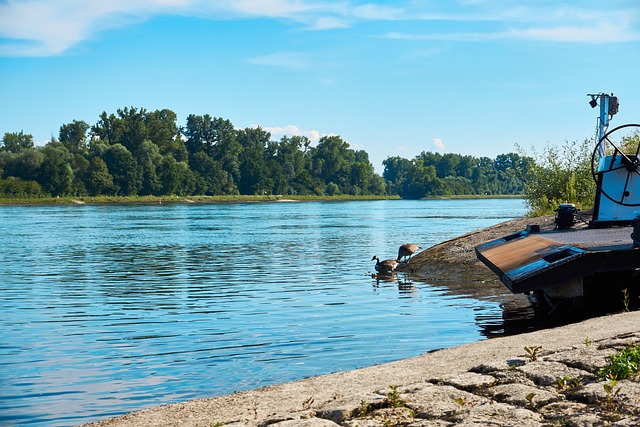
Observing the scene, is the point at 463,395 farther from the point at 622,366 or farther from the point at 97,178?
the point at 97,178

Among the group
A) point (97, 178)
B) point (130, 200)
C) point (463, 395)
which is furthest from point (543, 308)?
point (130, 200)

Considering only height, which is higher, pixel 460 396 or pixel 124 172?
pixel 124 172

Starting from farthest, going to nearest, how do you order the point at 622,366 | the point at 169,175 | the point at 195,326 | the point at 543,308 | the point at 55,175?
the point at 169,175 → the point at 55,175 → the point at 195,326 → the point at 543,308 → the point at 622,366

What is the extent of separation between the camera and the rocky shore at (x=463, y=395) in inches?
259

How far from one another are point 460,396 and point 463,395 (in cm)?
4

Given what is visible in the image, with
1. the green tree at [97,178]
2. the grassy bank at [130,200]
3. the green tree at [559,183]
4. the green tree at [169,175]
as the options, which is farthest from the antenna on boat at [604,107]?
Result: the green tree at [169,175]

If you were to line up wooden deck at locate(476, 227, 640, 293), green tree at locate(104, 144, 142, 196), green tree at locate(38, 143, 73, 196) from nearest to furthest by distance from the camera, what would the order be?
wooden deck at locate(476, 227, 640, 293), green tree at locate(38, 143, 73, 196), green tree at locate(104, 144, 142, 196)

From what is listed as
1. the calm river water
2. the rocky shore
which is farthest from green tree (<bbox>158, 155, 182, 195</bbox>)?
the rocky shore

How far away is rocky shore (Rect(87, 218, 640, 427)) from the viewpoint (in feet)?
21.6

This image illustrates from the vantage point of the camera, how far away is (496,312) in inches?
656

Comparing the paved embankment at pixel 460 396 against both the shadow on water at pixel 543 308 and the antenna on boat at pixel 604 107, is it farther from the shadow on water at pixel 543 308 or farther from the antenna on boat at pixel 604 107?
the antenna on boat at pixel 604 107

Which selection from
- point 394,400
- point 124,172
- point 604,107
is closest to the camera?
point 394,400

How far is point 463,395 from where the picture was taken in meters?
7.27

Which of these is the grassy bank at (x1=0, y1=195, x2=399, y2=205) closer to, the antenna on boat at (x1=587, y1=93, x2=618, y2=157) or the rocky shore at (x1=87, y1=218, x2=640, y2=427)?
the antenna on boat at (x1=587, y1=93, x2=618, y2=157)
